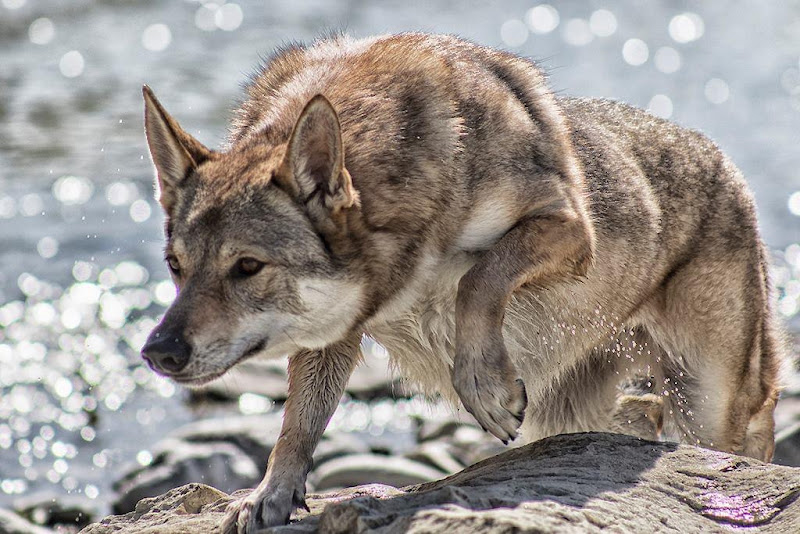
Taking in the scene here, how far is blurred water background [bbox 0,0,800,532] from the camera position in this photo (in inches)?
388

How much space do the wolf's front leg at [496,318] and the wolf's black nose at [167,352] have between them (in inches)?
43.3

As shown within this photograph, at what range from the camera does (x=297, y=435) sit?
5168 mm

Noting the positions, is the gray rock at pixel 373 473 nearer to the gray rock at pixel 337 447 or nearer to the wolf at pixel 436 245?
the gray rock at pixel 337 447

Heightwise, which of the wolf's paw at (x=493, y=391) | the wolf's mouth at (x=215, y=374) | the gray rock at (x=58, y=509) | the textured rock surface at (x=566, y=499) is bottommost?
the gray rock at (x=58, y=509)

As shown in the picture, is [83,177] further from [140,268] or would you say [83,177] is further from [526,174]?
[526,174]

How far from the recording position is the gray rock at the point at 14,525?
24.6 ft

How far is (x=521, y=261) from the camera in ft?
16.1

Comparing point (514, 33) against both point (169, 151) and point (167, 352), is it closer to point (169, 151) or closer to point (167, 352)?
point (169, 151)

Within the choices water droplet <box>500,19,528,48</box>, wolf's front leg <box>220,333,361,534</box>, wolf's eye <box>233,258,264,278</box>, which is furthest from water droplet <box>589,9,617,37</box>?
wolf's eye <box>233,258,264,278</box>

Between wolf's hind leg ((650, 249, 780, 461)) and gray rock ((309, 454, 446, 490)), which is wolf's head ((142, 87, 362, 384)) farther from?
gray rock ((309, 454, 446, 490))

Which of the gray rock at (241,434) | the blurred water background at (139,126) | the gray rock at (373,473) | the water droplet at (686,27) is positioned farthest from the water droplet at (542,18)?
the gray rock at (373,473)

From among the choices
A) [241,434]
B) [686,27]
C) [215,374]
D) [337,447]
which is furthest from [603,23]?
[215,374]

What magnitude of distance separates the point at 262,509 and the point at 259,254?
1.03 meters

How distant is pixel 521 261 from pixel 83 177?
9795 mm
